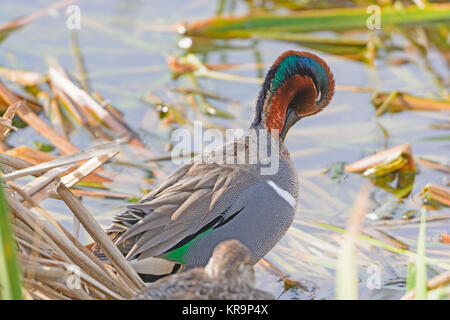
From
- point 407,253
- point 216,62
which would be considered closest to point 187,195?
point 407,253

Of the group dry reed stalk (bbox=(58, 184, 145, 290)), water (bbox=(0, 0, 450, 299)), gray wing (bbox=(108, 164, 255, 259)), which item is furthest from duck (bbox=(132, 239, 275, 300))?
water (bbox=(0, 0, 450, 299))

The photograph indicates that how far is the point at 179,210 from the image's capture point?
3.85 metres

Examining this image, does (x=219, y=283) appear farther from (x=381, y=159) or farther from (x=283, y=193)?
(x=381, y=159)

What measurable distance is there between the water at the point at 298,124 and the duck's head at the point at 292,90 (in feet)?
2.87

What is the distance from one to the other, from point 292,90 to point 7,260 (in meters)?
2.28

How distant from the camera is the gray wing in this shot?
382cm

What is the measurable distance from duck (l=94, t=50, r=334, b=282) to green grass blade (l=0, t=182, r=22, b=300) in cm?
136

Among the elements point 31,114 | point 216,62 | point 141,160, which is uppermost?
point 216,62

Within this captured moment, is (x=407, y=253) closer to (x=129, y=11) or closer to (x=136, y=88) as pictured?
(x=136, y=88)

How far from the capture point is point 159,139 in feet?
19.8

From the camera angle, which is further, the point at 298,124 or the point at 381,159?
the point at 298,124

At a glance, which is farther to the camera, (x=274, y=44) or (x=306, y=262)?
(x=274, y=44)

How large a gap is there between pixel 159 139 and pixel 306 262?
6.30ft

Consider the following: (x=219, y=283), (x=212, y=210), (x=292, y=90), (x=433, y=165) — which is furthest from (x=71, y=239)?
Result: (x=433, y=165)
